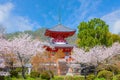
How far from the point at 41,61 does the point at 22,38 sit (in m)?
5.84

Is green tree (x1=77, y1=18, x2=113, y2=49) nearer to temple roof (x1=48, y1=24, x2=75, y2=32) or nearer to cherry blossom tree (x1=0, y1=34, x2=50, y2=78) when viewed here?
temple roof (x1=48, y1=24, x2=75, y2=32)

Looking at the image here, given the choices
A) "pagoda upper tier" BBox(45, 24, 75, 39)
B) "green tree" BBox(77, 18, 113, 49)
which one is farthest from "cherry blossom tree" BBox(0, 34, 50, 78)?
"pagoda upper tier" BBox(45, 24, 75, 39)

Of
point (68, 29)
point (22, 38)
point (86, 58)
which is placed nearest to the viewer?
point (22, 38)

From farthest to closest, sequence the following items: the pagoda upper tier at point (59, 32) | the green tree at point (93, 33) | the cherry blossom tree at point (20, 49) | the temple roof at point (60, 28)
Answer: the temple roof at point (60, 28) < the pagoda upper tier at point (59, 32) < the green tree at point (93, 33) < the cherry blossom tree at point (20, 49)

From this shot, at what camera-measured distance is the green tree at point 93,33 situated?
128ft

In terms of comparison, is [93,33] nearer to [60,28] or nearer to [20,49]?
[60,28]

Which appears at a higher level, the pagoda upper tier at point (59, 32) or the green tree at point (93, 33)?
the pagoda upper tier at point (59, 32)

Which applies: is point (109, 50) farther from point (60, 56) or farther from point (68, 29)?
point (68, 29)

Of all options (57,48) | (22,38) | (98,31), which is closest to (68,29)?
(57,48)

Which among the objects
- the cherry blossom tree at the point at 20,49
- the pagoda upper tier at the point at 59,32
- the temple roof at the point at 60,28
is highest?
the temple roof at the point at 60,28

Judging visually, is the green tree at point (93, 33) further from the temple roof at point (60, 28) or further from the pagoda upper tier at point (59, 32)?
the temple roof at point (60, 28)

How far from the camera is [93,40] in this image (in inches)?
1529

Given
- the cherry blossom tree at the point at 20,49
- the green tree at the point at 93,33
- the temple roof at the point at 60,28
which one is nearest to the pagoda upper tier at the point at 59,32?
the temple roof at the point at 60,28

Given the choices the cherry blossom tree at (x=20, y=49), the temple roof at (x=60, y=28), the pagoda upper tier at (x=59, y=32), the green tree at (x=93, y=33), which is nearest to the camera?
the cherry blossom tree at (x=20, y=49)
